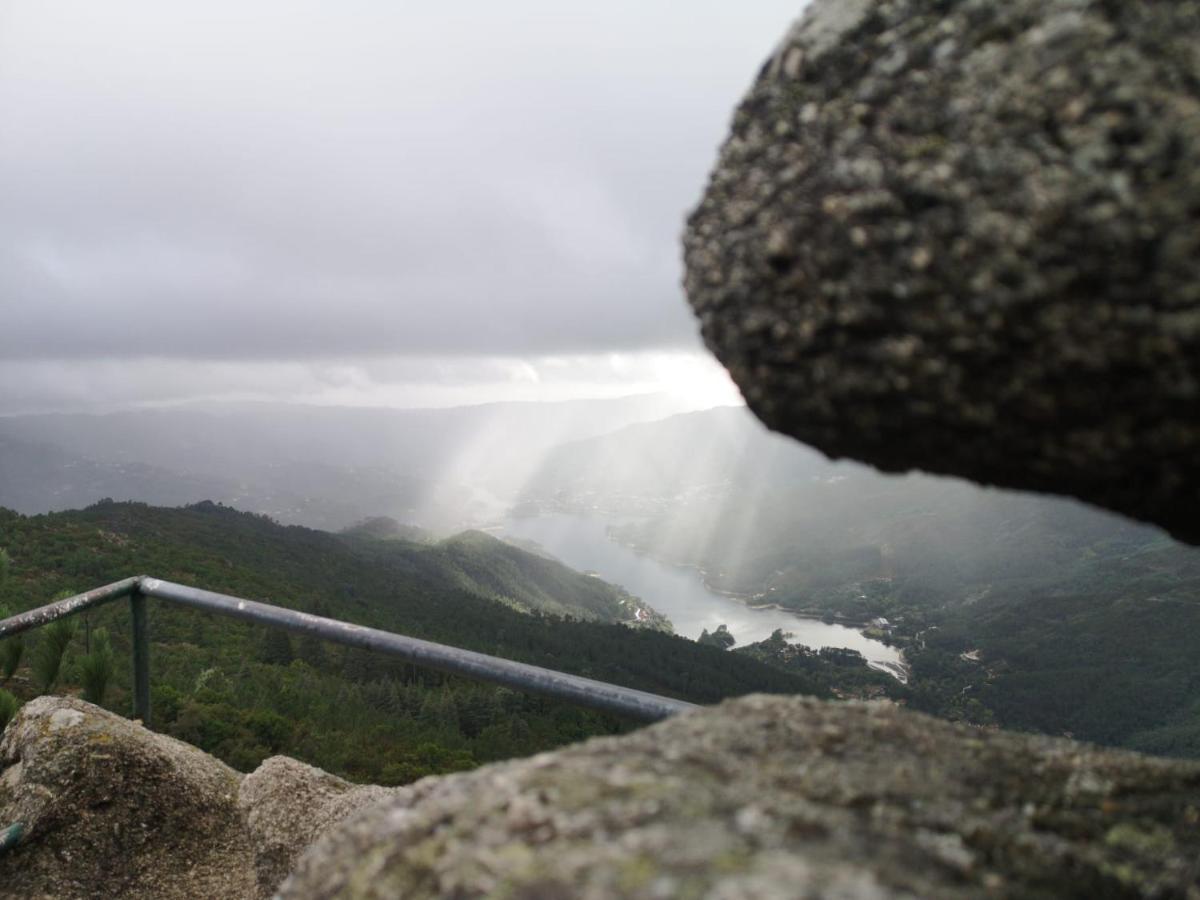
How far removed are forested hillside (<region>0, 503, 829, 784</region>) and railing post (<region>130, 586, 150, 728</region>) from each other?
1.01 feet

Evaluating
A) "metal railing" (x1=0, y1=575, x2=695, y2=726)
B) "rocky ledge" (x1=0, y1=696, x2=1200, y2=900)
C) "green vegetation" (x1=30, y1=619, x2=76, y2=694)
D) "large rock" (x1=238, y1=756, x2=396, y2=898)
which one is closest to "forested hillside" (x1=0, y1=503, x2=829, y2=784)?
"green vegetation" (x1=30, y1=619, x2=76, y2=694)

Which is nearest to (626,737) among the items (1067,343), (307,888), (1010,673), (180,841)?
(307,888)

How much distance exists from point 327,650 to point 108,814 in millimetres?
1341

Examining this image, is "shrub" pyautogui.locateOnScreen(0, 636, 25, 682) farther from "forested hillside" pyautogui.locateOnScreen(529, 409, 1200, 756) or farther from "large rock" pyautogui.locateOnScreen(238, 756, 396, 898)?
"forested hillside" pyautogui.locateOnScreen(529, 409, 1200, 756)

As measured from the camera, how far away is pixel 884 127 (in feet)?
4.99

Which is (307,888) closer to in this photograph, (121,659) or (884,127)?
(884,127)

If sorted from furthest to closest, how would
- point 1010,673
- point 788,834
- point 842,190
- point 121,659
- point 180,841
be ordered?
A: point 1010,673, point 121,659, point 180,841, point 842,190, point 788,834

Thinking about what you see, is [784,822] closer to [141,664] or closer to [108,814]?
[108,814]

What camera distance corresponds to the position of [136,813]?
12.4ft

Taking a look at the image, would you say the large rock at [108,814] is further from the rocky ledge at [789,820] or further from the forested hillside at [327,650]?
the rocky ledge at [789,820]

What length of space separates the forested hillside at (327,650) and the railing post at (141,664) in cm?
31

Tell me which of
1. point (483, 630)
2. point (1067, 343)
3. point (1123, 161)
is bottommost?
point (483, 630)

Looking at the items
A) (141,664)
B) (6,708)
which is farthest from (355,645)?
(6,708)

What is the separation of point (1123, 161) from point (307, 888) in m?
2.22
